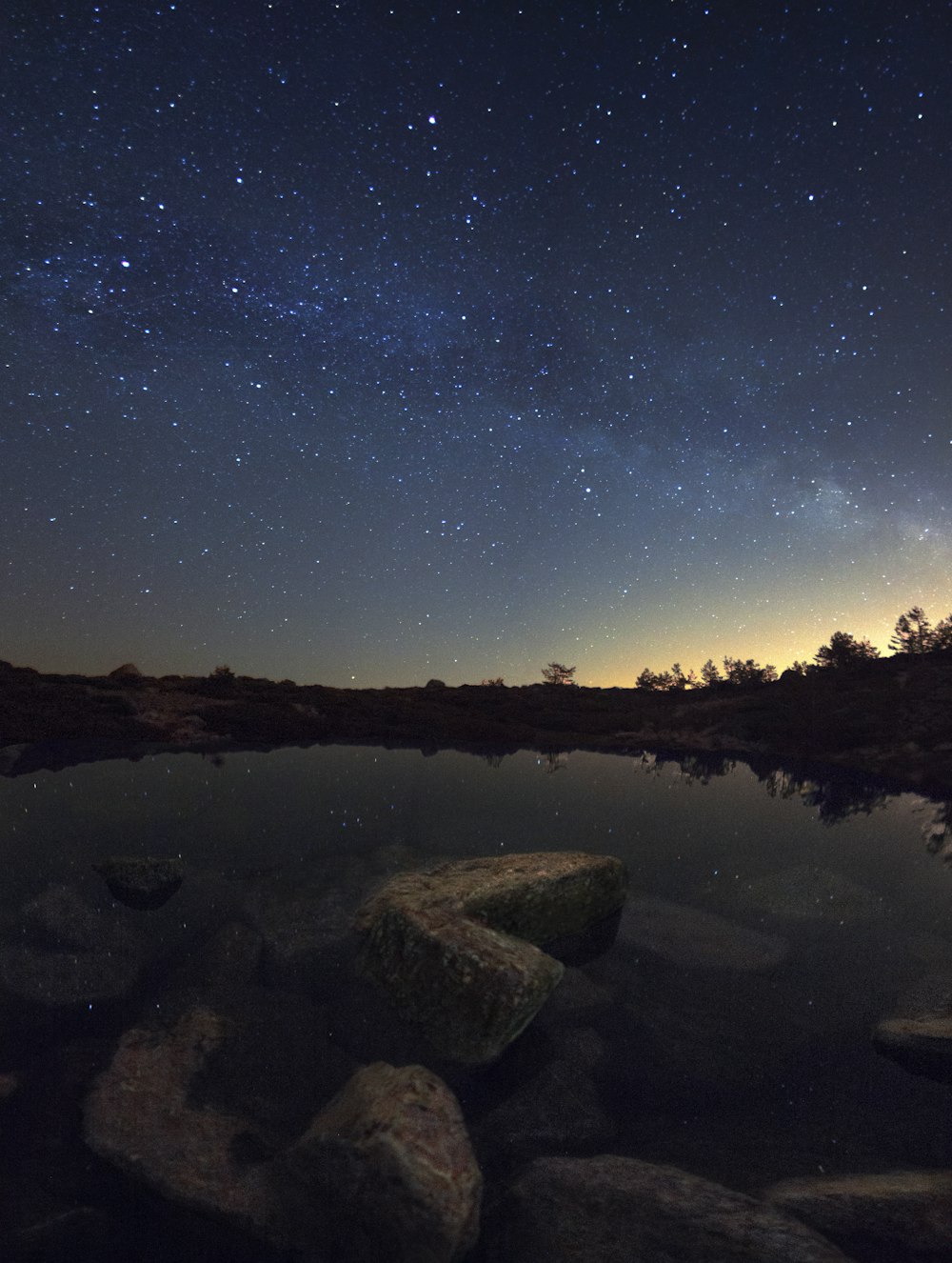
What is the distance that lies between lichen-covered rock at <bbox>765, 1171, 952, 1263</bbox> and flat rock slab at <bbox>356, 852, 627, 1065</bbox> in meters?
2.64

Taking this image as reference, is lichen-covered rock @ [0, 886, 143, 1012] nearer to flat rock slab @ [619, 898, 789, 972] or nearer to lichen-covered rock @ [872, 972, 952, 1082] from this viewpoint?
flat rock slab @ [619, 898, 789, 972]

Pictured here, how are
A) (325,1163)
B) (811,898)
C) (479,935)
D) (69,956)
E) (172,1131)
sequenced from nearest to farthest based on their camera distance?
(325,1163) → (172,1131) → (479,935) → (69,956) → (811,898)

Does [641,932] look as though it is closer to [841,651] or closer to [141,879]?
[141,879]

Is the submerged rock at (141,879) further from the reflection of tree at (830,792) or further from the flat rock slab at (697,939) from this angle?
the reflection of tree at (830,792)

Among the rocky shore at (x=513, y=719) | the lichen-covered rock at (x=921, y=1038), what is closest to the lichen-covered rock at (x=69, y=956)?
the lichen-covered rock at (x=921, y=1038)

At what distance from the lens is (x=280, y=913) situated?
9.46 metres

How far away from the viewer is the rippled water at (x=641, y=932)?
5.39 meters

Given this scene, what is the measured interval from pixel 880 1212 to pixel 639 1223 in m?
1.90

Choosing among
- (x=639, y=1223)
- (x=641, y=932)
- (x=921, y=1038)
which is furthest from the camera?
(x=641, y=932)

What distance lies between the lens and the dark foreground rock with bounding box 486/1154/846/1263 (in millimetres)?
3887

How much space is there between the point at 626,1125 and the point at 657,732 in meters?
38.7

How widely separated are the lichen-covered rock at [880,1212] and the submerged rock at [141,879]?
9.98 metres

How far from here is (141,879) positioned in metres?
10.2

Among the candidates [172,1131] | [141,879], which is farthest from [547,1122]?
[141,879]
